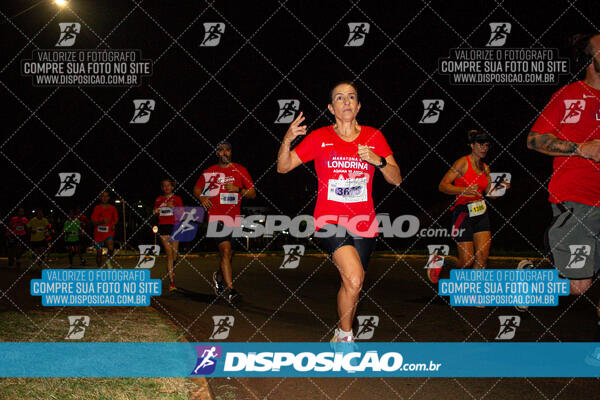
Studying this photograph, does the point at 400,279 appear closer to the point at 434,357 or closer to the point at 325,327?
the point at 325,327

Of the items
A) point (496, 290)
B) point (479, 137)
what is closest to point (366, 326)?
point (496, 290)

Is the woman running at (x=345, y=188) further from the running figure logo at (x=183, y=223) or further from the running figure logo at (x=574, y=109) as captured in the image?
the running figure logo at (x=183, y=223)

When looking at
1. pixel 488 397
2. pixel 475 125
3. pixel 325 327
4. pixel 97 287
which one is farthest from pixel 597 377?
pixel 475 125

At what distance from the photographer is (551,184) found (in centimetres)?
399

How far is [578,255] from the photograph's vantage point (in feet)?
11.8

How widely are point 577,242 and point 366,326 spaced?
2966 millimetres

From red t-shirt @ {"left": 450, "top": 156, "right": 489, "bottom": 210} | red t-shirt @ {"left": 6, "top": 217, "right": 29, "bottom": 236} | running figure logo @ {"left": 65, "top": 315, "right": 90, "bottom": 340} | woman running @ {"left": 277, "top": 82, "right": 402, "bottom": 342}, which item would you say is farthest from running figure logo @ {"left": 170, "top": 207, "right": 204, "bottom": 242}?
red t-shirt @ {"left": 6, "top": 217, "right": 29, "bottom": 236}

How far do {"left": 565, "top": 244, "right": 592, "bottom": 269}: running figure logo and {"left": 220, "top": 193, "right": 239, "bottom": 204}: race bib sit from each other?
17.8 feet

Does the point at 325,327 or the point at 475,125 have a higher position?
the point at 475,125

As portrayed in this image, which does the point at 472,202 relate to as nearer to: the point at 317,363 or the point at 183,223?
the point at 317,363

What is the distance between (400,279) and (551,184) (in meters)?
7.65

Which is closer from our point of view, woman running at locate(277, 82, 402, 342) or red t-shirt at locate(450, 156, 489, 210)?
woman running at locate(277, 82, 402, 342)

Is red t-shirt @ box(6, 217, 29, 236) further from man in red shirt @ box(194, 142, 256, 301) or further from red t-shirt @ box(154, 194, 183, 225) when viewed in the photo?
man in red shirt @ box(194, 142, 256, 301)

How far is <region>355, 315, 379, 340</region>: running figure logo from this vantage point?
5.55 meters
